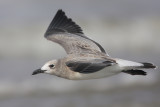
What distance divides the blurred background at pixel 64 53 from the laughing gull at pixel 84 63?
4588 millimetres

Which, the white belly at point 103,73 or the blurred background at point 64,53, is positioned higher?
the blurred background at point 64,53

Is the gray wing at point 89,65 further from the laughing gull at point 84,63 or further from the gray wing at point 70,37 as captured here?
the gray wing at point 70,37

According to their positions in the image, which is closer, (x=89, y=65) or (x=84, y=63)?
(x=89, y=65)

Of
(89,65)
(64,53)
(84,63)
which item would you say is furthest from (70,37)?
(64,53)

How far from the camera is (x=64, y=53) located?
1010 inches

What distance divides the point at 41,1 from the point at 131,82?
11.1 metres

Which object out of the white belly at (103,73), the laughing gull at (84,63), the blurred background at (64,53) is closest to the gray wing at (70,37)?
the laughing gull at (84,63)

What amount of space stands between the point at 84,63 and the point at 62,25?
306 cm

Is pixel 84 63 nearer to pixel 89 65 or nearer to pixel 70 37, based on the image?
pixel 89 65

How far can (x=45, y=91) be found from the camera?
71.3ft

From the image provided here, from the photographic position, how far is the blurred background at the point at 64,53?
20.9m

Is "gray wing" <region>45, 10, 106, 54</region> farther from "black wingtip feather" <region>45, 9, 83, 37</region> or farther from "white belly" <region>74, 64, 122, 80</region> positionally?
"white belly" <region>74, 64, 122, 80</region>

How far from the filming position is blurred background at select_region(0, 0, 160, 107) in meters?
20.9

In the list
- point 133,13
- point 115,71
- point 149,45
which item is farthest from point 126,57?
point 115,71
